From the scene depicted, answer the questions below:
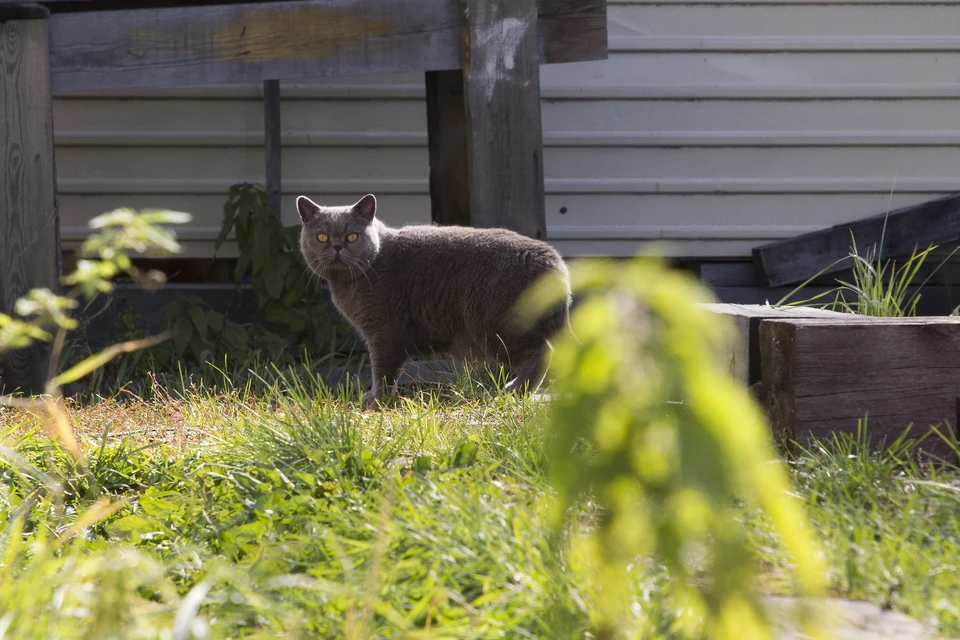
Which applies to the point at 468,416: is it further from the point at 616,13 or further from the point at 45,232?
the point at 616,13

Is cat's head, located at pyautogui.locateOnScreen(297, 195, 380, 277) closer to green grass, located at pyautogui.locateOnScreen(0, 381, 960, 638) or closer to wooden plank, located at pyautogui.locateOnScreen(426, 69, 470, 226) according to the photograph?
wooden plank, located at pyautogui.locateOnScreen(426, 69, 470, 226)

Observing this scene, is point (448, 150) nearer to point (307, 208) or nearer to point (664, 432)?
point (307, 208)

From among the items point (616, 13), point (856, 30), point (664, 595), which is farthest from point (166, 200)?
point (664, 595)

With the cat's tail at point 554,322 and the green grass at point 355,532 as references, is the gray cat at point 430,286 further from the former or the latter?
the green grass at point 355,532

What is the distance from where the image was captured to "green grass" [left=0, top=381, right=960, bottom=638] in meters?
1.69

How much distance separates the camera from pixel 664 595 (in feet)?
5.56

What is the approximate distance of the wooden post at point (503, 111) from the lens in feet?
15.5

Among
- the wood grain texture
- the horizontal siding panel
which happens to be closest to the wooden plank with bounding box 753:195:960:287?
the horizontal siding panel

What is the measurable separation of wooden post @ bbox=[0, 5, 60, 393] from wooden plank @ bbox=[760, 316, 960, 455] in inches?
141

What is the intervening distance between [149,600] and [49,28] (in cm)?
363

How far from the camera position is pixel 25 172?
184 inches

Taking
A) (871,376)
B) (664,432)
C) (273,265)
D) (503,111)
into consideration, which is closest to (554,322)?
(503,111)

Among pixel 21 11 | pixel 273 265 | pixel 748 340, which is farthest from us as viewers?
pixel 273 265

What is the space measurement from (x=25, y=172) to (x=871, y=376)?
3.98 metres
